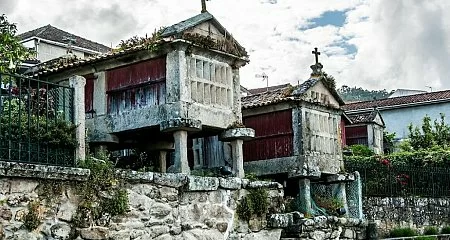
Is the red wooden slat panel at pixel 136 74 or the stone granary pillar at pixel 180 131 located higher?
the red wooden slat panel at pixel 136 74

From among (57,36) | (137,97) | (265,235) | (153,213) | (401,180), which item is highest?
(57,36)

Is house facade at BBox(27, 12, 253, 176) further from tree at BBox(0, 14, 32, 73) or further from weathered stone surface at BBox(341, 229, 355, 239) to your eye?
weathered stone surface at BBox(341, 229, 355, 239)

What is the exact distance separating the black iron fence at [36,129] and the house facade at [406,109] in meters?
27.1

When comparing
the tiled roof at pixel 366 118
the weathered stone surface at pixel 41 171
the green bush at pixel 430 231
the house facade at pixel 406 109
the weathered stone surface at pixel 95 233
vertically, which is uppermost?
the house facade at pixel 406 109

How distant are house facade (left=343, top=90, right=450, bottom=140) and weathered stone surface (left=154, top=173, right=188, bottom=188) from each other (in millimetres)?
25704

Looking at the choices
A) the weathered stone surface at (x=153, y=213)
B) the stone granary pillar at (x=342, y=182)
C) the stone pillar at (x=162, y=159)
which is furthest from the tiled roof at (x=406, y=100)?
the weathered stone surface at (x=153, y=213)

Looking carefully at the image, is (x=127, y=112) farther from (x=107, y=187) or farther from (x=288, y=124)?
(x=288, y=124)

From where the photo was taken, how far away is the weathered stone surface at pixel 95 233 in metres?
8.20

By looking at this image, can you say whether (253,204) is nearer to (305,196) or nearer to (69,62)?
(305,196)

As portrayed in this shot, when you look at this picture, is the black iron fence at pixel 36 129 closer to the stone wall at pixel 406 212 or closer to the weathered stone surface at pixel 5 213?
the weathered stone surface at pixel 5 213

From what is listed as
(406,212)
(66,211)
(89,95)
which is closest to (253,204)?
(89,95)

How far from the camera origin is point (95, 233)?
8328 millimetres

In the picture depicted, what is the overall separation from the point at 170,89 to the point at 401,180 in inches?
418

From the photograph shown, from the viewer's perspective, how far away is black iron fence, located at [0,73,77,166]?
25.3ft
